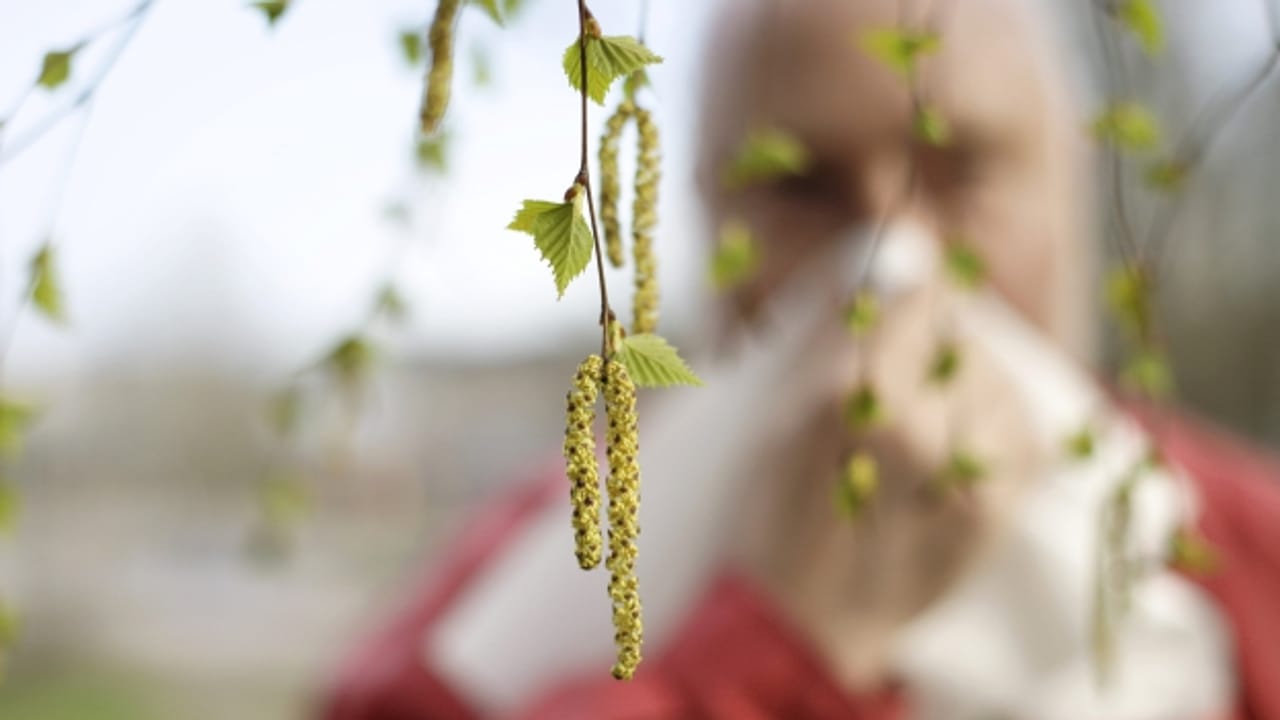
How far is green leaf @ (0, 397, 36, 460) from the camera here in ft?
0.94

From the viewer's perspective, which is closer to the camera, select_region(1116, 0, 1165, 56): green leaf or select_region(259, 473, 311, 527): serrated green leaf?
select_region(1116, 0, 1165, 56): green leaf

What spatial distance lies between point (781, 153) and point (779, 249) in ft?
1.41

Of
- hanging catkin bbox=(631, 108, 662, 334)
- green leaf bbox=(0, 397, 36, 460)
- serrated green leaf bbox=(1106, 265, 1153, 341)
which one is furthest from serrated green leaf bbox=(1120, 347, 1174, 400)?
green leaf bbox=(0, 397, 36, 460)

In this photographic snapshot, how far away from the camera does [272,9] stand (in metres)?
0.21

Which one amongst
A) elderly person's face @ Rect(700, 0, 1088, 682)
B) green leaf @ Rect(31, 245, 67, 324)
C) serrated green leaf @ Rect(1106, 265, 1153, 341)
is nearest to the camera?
green leaf @ Rect(31, 245, 67, 324)

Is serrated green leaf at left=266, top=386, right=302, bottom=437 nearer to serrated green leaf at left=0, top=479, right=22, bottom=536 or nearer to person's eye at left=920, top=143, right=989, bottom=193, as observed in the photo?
serrated green leaf at left=0, top=479, right=22, bottom=536

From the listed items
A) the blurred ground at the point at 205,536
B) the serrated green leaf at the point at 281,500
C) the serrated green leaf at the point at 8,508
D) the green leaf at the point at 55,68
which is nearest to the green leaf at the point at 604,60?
the green leaf at the point at 55,68

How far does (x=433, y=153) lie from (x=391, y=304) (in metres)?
0.06

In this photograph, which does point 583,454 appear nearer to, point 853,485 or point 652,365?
point 652,365

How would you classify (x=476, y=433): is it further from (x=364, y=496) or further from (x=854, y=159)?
(x=854, y=159)

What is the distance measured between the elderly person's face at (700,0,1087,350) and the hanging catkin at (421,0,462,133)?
20.2 inches

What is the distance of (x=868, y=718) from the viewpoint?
64 centimetres

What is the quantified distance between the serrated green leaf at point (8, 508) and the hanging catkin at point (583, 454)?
213 mm

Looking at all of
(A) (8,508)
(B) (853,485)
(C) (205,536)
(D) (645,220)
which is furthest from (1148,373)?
(C) (205,536)
